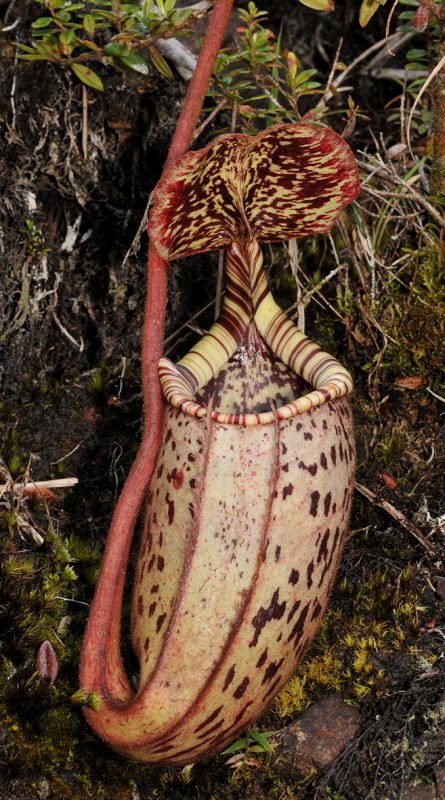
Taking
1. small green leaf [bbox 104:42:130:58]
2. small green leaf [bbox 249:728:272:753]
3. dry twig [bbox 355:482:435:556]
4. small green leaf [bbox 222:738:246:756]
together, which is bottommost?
small green leaf [bbox 222:738:246:756]

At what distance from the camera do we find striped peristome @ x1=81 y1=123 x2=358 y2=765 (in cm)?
195

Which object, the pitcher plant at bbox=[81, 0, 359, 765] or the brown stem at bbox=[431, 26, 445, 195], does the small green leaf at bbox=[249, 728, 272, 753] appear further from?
the brown stem at bbox=[431, 26, 445, 195]

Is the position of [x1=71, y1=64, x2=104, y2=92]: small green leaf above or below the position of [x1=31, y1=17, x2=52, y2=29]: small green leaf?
below

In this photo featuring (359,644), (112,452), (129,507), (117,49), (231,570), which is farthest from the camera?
(112,452)

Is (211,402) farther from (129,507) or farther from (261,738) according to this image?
(261,738)

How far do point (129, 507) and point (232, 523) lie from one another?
350 mm

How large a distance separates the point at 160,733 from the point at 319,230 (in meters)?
1.45

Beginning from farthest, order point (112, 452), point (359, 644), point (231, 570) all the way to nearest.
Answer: point (112, 452), point (359, 644), point (231, 570)

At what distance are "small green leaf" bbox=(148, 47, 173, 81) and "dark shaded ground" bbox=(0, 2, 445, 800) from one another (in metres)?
0.18

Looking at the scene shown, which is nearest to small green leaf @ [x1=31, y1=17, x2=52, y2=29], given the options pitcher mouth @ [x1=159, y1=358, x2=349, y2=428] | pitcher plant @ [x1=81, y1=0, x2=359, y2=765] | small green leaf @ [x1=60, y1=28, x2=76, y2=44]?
small green leaf @ [x1=60, y1=28, x2=76, y2=44]

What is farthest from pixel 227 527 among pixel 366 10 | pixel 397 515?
pixel 366 10

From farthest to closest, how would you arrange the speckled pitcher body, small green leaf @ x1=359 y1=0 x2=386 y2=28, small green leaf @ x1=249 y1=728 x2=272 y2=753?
small green leaf @ x1=359 y1=0 x2=386 y2=28 → small green leaf @ x1=249 y1=728 x2=272 y2=753 → the speckled pitcher body

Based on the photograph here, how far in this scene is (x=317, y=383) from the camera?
226cm

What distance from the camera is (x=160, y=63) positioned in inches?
104
